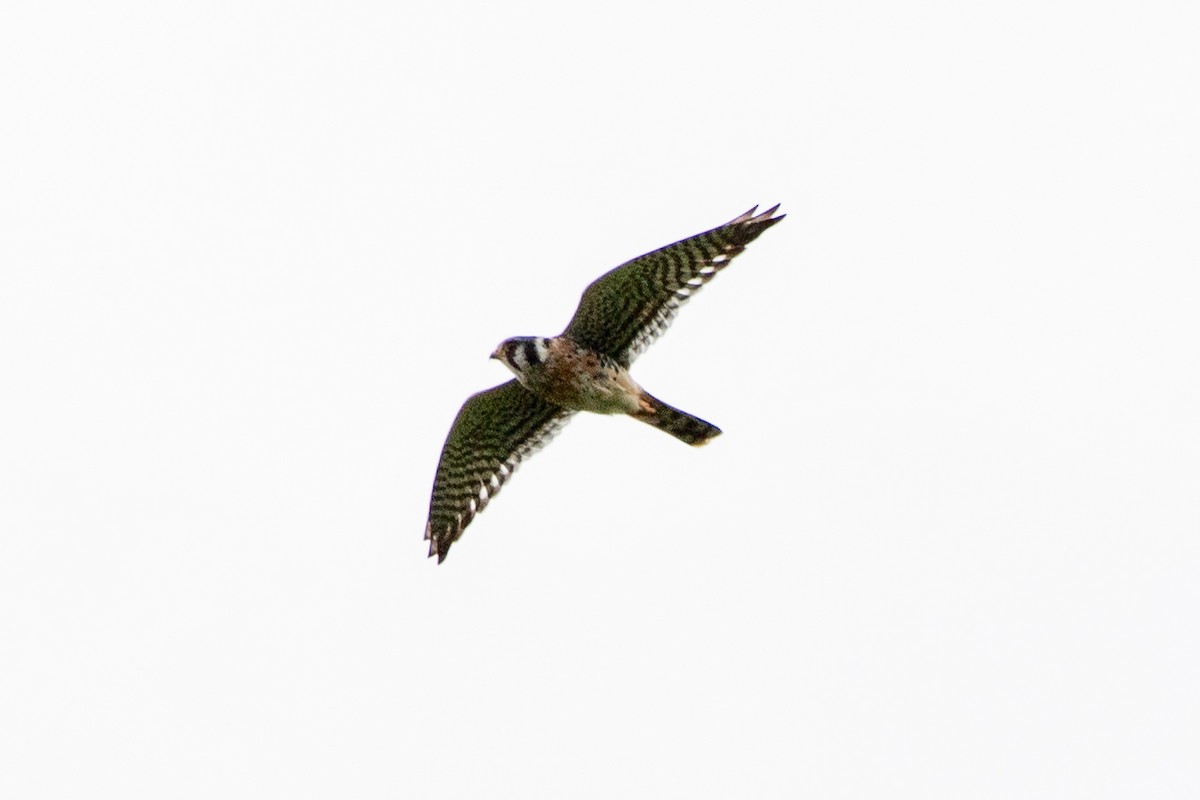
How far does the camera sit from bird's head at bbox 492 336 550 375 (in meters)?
14.3

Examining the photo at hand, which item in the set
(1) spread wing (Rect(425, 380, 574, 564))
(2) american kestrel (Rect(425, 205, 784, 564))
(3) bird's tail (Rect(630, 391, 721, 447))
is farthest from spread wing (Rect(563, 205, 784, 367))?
(1) spread wing (Rect(425, 380, 574, 564))

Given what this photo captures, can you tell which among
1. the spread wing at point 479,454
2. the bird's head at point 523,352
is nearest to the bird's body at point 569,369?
the bird's head at point 523,352

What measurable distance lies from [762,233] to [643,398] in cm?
146

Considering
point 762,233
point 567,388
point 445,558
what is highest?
point 762,233

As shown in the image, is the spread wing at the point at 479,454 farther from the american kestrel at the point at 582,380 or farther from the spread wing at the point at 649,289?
the spread wing at the point at 649,289

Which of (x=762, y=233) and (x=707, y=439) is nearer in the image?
(x=762, y=233)

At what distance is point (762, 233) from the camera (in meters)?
14.0

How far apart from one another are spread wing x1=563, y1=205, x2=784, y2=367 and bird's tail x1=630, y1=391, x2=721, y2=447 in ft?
1.57

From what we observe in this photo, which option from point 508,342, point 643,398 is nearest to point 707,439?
point 643,398

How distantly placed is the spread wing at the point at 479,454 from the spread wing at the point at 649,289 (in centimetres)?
96

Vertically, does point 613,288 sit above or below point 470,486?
above

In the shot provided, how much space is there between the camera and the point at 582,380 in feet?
47.2

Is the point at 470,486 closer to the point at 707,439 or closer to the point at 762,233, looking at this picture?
the point at 707,439

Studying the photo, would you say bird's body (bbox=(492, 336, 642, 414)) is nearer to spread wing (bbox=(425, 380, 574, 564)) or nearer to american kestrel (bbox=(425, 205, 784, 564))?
american kestrel (bbox=(425, 205, 784, 564))
